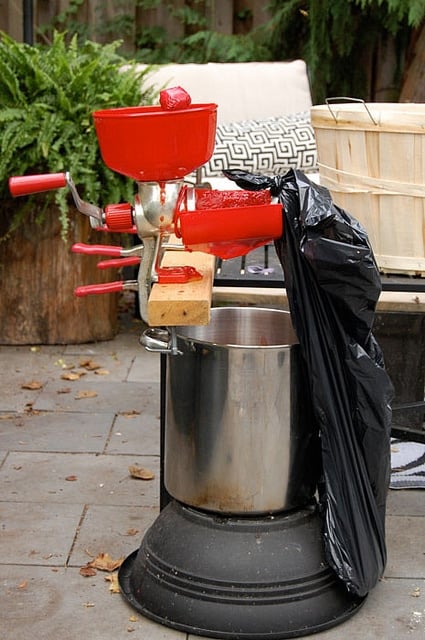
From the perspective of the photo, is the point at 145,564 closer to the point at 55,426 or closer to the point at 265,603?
the point at 265,603

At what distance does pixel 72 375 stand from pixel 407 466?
157 cm

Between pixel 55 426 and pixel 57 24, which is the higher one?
pixel 57 24

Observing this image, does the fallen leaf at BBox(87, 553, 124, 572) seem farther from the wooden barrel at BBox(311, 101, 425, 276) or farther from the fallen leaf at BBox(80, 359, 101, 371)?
the fallen leaf at BBox(80, 359, 101, 371)

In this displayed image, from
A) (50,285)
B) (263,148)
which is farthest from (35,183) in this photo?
(263,148)

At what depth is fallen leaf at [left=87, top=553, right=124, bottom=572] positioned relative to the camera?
2.81 m

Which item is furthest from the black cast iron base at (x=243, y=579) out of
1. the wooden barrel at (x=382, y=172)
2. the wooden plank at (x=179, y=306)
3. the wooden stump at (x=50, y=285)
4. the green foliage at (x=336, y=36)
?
the green foliage at (x=336, y=36)

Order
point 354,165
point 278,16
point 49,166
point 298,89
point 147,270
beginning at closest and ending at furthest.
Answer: point 147,270
point 354,165
point 49,166
point 298,89
point 278,16

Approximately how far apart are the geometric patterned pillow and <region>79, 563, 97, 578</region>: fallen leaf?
2531 mm

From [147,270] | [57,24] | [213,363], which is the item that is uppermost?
[57,24]

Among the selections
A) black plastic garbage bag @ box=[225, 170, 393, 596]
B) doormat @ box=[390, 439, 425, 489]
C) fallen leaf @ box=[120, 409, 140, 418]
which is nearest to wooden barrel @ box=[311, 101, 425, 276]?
black plastic garbage bag @ box=[225, 170, 393, 596]

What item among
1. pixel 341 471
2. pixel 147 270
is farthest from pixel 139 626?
pixel 147 270

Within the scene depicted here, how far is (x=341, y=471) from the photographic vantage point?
2438mm

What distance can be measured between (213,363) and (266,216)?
0.37 metres

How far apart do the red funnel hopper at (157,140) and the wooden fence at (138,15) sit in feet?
15.7
